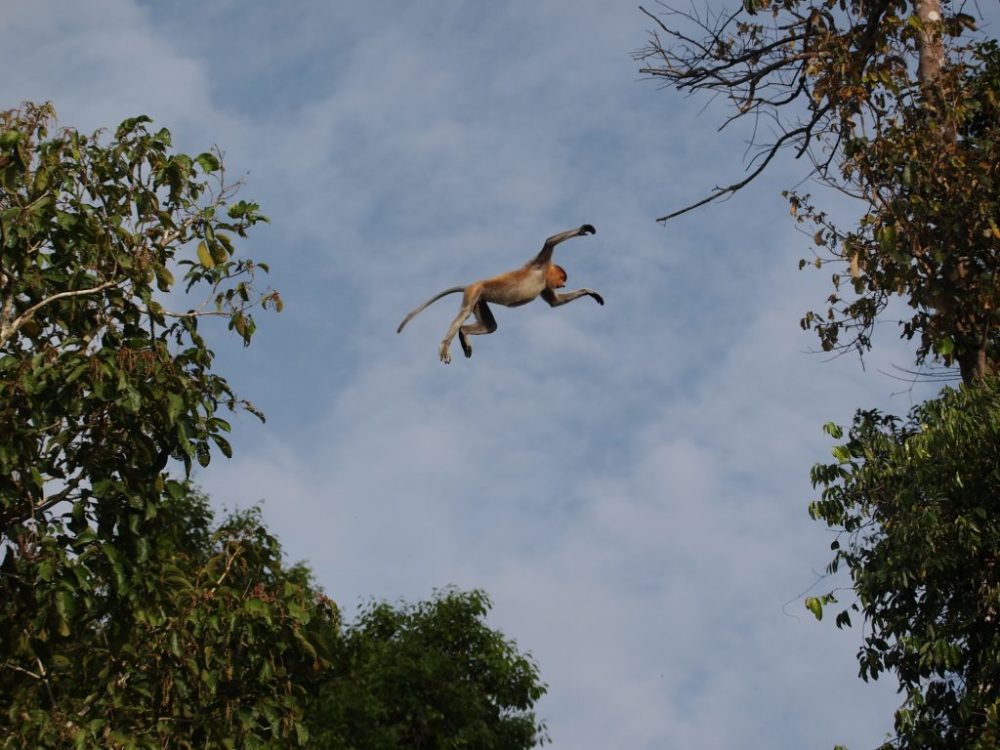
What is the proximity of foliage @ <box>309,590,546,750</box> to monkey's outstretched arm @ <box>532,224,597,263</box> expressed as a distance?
10.1 meters

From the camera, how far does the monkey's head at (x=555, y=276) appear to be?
38.8ft

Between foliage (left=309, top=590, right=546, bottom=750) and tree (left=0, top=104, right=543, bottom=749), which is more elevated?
foliage (left=309, top=590, right=546, bottom=750)

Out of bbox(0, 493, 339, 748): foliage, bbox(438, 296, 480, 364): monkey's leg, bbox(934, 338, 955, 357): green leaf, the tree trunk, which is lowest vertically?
bbox(0, 493, 339, 748): foliage

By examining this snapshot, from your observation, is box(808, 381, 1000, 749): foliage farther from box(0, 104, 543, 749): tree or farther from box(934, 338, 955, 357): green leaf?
box(0, 104, 543, 749): tree

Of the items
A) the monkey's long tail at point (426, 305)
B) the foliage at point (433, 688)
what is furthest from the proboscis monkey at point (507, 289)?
the foliage at point (433, 688)

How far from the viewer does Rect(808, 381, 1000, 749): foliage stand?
9.27 m

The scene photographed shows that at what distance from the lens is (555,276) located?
11828mm

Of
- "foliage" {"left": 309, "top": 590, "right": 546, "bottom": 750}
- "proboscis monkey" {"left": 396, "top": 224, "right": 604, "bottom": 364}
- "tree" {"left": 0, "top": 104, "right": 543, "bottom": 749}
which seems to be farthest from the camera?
"foliage" {"left": 309, "top": 590, "right": 546, "bottom": 750}

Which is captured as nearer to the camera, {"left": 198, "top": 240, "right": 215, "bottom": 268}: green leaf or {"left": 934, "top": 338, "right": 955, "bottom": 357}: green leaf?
{"left": 198, "top": 240, "right": 215, "bottom": 268}: green leaf

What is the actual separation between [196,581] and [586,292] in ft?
15.4

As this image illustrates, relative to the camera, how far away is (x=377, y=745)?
65.1 feet

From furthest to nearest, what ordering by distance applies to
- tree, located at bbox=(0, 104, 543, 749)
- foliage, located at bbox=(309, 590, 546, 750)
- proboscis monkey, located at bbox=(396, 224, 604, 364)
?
foliage, located at bbox=(309, 590, 546, 750)
proboscis monkey, located at bbox=(396, 224, 604, 364)
tree, located at bbox=(0, 104, 543, 749)

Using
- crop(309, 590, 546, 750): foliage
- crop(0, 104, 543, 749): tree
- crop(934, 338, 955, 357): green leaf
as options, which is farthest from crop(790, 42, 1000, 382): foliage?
crop(309, 590, 546, 750): foliage

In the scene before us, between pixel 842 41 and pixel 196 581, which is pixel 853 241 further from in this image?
pixel 196 581
